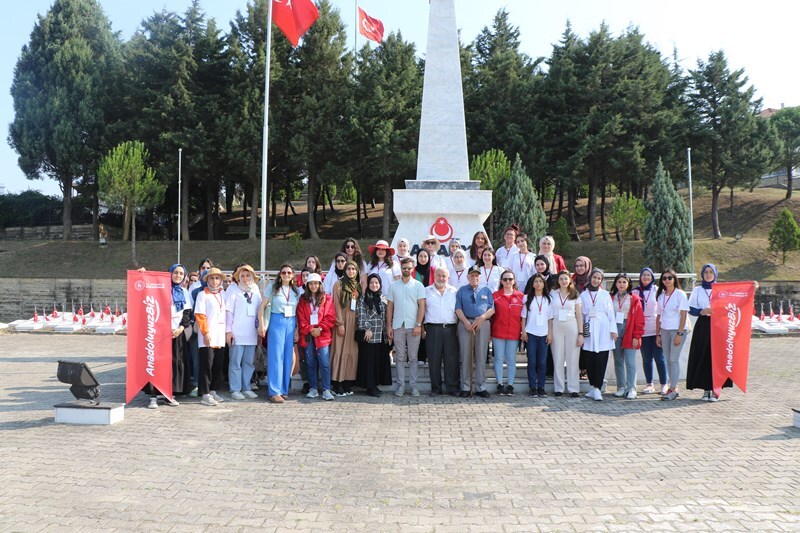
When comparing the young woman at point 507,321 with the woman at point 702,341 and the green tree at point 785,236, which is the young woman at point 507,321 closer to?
the woman at point 702,341

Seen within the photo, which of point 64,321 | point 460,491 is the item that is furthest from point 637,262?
point 460,491

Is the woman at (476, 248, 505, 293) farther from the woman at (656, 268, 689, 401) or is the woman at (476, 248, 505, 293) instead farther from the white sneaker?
the white sneaker

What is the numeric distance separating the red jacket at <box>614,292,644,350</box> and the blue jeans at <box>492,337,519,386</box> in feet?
4.67

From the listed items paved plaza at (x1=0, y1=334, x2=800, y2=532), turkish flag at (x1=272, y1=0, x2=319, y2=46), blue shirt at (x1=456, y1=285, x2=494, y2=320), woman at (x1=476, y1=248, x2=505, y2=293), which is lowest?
paved plaza at (x1=0, y1=334, x2=800, y2=532)

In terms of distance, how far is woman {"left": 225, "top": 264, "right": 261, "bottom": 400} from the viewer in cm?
742

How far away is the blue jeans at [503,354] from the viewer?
7715mm

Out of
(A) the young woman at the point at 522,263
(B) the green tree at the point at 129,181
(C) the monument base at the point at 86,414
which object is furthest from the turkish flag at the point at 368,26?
(C) the monument base at the point at 86,414

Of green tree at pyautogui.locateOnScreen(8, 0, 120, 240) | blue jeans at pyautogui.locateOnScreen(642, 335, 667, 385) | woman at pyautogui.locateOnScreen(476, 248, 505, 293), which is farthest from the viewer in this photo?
green tree at pyautogui.locateOnScreen(8, 0, 120, 240)

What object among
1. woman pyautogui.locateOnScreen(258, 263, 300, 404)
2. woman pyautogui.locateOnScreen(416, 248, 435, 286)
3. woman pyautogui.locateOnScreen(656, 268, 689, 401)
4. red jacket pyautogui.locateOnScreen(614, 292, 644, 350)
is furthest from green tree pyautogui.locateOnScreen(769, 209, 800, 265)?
woman pyautogui.locateOnScreen(258, 263, 300, 404)

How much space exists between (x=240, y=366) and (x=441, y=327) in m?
2.64

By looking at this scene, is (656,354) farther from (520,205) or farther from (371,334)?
(520,205)

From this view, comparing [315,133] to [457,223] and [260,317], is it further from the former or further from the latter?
[260,317]

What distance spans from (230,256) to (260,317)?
22.8m

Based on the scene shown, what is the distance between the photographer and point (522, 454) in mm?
5238
